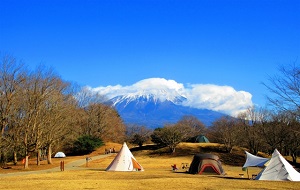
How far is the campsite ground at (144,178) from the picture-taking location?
2386cm

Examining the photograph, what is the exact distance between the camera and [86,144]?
68188 mm

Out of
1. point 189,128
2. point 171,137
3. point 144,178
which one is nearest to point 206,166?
point 144,178

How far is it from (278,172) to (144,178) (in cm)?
1067

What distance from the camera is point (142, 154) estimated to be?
204ft

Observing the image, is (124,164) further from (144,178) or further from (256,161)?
(256,161)

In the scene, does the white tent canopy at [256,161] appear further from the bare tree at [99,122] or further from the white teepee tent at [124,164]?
the bare tree at [99,122]

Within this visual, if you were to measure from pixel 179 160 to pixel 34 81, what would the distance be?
978 inches

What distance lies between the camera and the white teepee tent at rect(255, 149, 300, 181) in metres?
28.8

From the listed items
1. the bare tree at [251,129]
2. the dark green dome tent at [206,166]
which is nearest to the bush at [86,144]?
the bare tree at [251,129]

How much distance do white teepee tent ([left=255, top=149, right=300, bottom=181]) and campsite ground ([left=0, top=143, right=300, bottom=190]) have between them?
1.67 meters

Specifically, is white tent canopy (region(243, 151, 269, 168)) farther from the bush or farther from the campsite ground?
the bush

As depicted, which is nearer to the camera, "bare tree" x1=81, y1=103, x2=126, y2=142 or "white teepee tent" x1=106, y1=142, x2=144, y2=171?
"white teepee tent" x1=106, y1=142, x2=144, y2=171

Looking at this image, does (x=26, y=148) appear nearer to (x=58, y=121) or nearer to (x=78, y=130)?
(x=58, y=121)

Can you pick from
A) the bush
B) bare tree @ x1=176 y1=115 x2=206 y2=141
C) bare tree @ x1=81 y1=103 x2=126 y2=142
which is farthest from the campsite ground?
bare tree @ x1=81 y1=103 x2=126 y2=142
